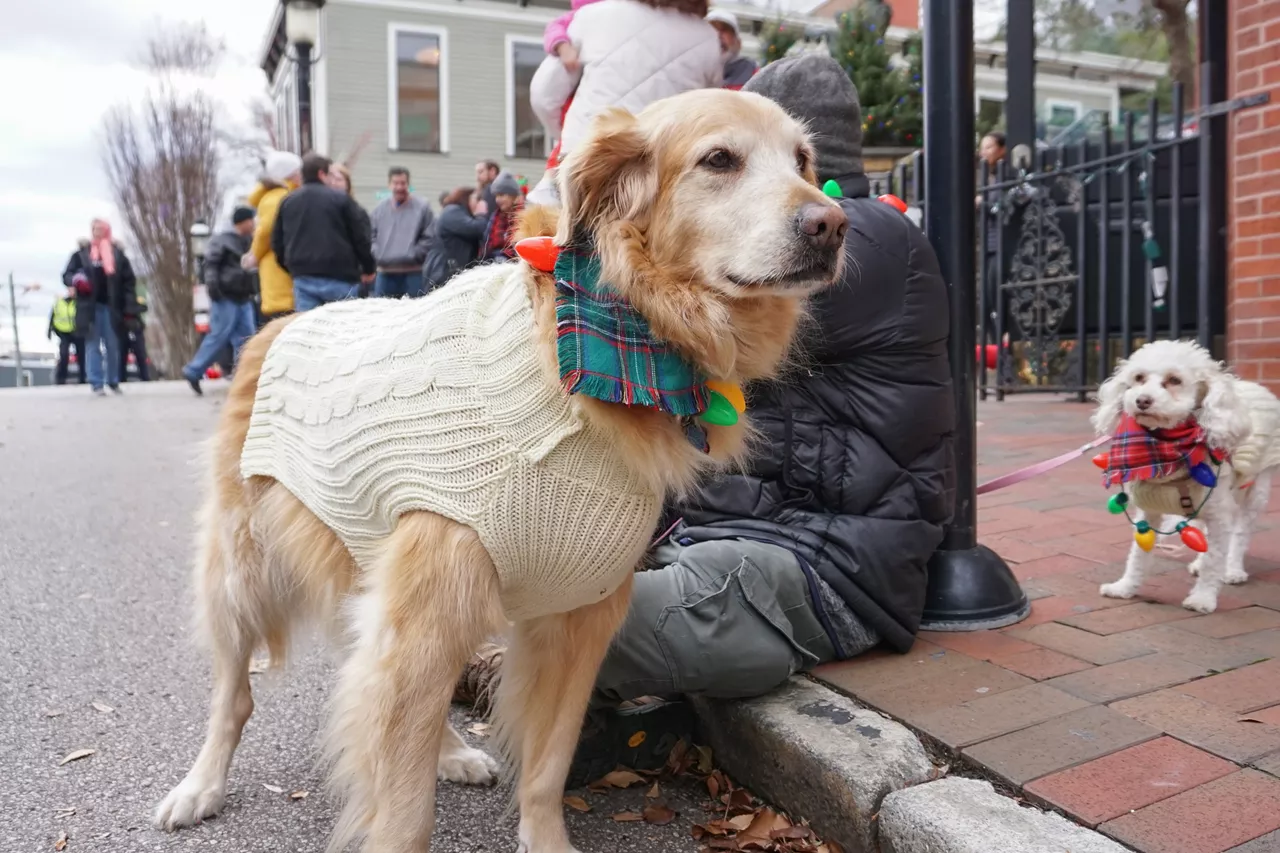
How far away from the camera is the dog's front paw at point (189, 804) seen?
235 cm

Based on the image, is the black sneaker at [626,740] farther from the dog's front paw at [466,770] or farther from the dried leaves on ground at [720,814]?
the dog's front paw at [466,770]

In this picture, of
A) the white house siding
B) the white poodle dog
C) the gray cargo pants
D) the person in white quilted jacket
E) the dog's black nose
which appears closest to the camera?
the dog's black nose

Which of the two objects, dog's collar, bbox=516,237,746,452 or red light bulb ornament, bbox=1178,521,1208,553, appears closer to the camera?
dog's collar, bbox=516,237,746,452

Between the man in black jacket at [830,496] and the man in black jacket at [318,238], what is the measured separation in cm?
614

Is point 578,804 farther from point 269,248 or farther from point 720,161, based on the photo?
point 269,248

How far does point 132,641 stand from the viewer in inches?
142

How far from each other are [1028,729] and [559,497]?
1.24m

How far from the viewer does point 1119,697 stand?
7.80 feet

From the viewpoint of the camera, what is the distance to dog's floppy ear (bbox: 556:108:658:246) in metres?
1.92

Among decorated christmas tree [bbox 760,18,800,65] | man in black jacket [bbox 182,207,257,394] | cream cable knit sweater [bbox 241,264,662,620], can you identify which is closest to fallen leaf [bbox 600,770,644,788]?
cream cable knit sweater [bbox 241,264,662,620]

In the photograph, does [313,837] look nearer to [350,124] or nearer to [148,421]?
[148,421]

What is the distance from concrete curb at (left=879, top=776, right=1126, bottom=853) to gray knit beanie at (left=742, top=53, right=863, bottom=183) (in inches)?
66.1

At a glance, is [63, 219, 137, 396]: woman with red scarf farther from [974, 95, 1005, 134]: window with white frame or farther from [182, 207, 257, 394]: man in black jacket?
[974, 95, 1005, 134]: window with white frame

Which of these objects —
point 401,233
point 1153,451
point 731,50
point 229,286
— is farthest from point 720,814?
point 229,286
